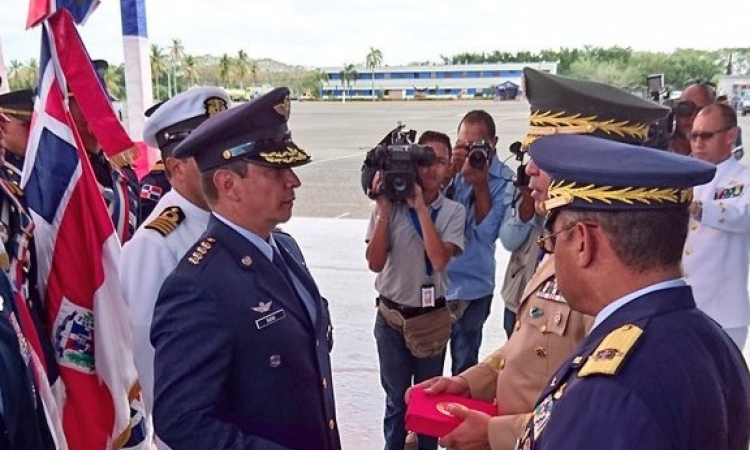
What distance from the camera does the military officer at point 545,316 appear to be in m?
1.70

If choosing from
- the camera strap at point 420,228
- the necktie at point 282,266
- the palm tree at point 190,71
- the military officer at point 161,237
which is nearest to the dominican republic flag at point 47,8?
the military officer at point 161,237

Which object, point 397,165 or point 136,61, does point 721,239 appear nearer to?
point 397,165

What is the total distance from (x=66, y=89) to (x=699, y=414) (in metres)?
2.35

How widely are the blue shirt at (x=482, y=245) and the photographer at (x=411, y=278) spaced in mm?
365

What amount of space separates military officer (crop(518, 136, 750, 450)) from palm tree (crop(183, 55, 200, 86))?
136ft

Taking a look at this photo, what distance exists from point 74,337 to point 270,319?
3.54 feet

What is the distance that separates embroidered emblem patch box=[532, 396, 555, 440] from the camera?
1197mm

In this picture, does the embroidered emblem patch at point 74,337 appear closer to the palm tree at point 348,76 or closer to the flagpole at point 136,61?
the flagpole at point 136,61

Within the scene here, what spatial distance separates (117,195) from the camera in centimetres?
314

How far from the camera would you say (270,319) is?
1.64 meters

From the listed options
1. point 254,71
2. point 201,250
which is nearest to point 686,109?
point 201,250

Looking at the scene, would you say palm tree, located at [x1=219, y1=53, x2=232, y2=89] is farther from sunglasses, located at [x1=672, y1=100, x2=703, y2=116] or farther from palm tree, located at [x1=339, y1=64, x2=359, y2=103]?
sunglasses, located at [x1=672, y1=100, x2=703, y2=116]

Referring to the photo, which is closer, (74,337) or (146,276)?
(146,276)

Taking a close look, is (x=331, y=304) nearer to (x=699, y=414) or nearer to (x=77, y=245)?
(x=77, y=245)
